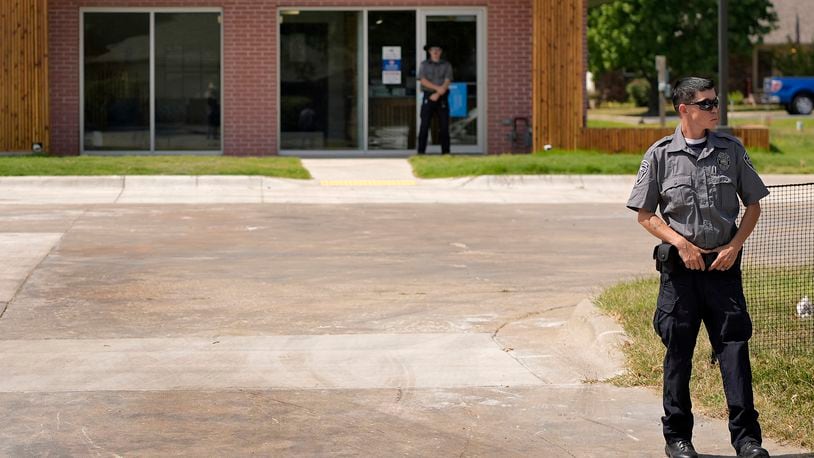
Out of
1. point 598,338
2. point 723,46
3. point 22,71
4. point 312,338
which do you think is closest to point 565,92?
point 723,46

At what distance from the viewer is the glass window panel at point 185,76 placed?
25.8 m

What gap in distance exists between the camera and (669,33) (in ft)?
186

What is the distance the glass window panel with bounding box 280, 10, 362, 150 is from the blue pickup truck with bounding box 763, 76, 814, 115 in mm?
31321

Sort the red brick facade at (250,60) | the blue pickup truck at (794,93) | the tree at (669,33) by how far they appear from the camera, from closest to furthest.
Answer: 1. the red brick facade at (250,60)
2. the blue pickup truck at (794,93)
3. the tree at (669,33)

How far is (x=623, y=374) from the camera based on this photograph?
880 cm

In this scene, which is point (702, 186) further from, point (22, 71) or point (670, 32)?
point (670, 32)

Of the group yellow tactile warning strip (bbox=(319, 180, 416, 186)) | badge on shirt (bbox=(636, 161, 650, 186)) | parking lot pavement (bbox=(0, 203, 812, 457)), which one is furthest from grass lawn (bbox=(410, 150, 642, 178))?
badge on shirt (bbox=(636, 161, 650, 186))

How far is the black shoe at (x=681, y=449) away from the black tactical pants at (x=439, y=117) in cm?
1800

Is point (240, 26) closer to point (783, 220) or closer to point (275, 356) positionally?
point (783, 220)

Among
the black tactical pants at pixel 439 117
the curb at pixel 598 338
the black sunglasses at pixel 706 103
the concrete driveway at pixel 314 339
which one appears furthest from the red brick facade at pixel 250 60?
the black sunglasses at pixel 706 103

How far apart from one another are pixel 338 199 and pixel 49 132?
763 cm

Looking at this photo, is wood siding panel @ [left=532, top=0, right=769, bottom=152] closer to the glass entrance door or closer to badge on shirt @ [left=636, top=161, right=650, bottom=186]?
the glass entrance door

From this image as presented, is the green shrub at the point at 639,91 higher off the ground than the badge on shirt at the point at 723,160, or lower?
higher

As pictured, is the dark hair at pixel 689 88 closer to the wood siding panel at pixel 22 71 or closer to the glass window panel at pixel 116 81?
the wood siding panel at pixel 22 71
